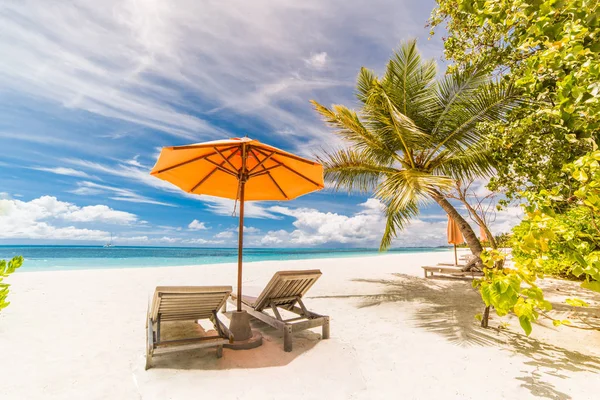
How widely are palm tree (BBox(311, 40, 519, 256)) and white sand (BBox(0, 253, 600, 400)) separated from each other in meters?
3.10

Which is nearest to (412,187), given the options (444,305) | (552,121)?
(552,121)

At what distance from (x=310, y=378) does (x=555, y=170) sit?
12.2 ft

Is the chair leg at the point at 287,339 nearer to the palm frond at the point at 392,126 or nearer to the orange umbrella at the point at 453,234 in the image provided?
the palm frond at the point at 392,126

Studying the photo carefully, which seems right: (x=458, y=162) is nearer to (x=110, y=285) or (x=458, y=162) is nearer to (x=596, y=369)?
(x=596, y=369)

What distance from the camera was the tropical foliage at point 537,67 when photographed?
1.19 m

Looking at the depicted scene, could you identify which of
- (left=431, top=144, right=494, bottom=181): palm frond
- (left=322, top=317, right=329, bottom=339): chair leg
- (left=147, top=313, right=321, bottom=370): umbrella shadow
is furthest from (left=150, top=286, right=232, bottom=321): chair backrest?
(left=431, top=144, right=494, bottom=181): palm frond

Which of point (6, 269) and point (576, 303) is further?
point (576, 303)

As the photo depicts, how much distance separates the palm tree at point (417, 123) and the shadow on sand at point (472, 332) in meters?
1.70

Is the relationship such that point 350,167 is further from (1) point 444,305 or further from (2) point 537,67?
(2) point 537,67

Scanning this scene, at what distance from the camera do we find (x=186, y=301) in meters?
3.04

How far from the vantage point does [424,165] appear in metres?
7.15

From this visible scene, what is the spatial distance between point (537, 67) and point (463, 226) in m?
6.22

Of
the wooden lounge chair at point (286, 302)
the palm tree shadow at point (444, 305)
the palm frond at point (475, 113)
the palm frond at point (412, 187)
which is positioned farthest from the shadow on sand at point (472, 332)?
A: the palm frond at point (475, 113)

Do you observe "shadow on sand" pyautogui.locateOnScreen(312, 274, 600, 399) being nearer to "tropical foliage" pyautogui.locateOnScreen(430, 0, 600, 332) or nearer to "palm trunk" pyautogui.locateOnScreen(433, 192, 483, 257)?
"palm trunk" pyautogui.locateOnScreen(433, 192, 483, 257)
